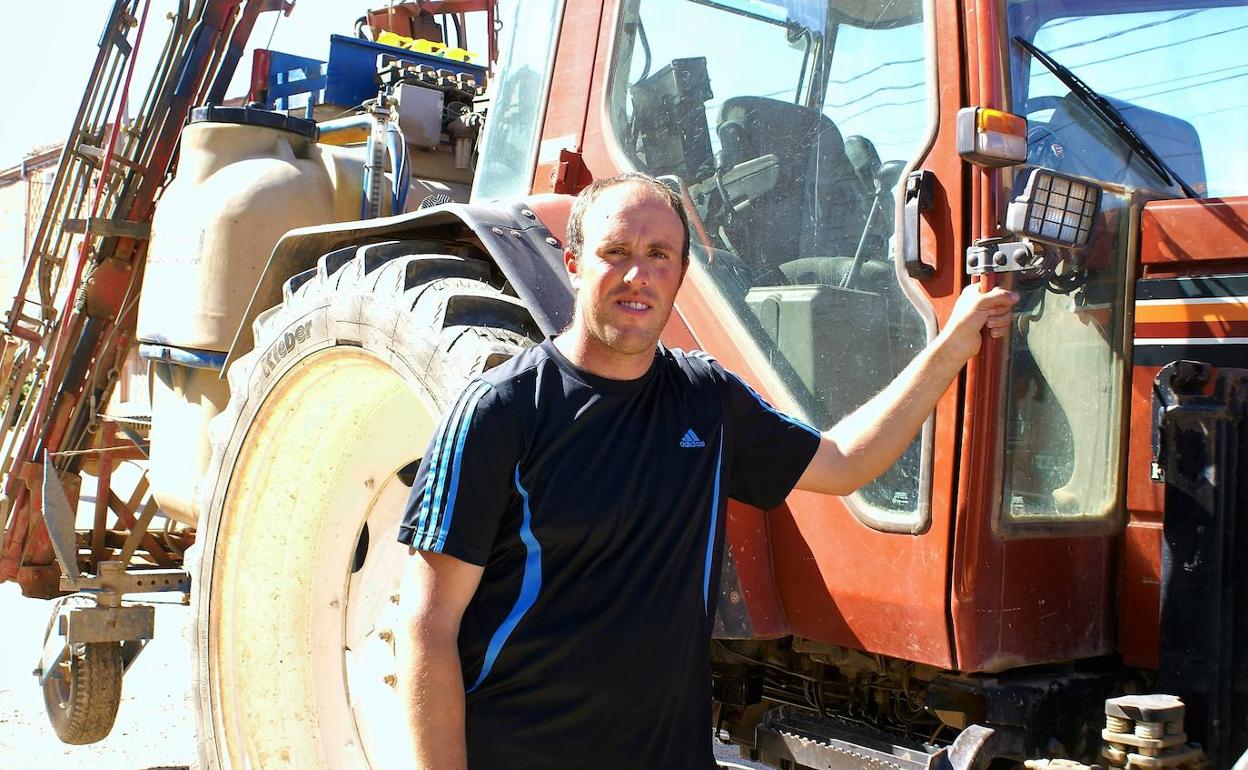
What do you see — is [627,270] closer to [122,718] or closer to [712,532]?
[712,532]

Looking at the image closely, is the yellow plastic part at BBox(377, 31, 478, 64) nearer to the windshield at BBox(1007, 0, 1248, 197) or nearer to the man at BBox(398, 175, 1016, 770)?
the windshield at BBox(1007, 0, 1248, 197)

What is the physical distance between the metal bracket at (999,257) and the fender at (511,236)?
2.86ft

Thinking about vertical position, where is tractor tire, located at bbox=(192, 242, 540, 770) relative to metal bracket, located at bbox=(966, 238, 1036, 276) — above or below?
below

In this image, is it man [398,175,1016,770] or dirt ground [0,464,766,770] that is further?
dirt ground [0,464,766,770]

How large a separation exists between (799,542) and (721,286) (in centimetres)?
56

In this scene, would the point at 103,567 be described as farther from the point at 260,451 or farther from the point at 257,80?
the point at 257,80

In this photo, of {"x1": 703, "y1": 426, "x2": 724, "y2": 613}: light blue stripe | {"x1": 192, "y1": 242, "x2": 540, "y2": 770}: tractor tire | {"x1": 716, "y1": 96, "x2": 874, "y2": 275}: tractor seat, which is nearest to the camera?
{"x1": 703, "y1": 426, "x2": 724, "y2": 613}: light blue stripe

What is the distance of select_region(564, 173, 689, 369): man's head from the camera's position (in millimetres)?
1910

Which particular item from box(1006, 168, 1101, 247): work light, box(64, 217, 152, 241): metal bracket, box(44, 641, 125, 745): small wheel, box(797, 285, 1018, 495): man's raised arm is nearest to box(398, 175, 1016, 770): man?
box(797, 285, 1018, 495): man's raised arm

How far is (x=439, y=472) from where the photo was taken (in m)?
1.81

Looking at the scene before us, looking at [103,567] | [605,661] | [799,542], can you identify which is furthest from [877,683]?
[103,567]

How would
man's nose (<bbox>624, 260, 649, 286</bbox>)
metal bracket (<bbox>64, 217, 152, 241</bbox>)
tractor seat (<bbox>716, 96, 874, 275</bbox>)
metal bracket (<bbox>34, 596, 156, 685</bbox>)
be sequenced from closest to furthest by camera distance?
man's nose (<bbox>624, 260, 649, 286</bbox>) → tractor seat (<bbox>716, 96, 874, 275</bbox>) → metal bracket (<bbox>34, 596, 156, 685</bbox>) → metal bracket (<bbox>64, 217, 152, 241</bbox>)

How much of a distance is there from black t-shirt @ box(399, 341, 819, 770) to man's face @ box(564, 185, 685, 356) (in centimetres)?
9

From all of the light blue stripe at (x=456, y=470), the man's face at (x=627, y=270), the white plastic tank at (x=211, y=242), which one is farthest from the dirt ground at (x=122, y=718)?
the man's face at (x=627, y=270)
